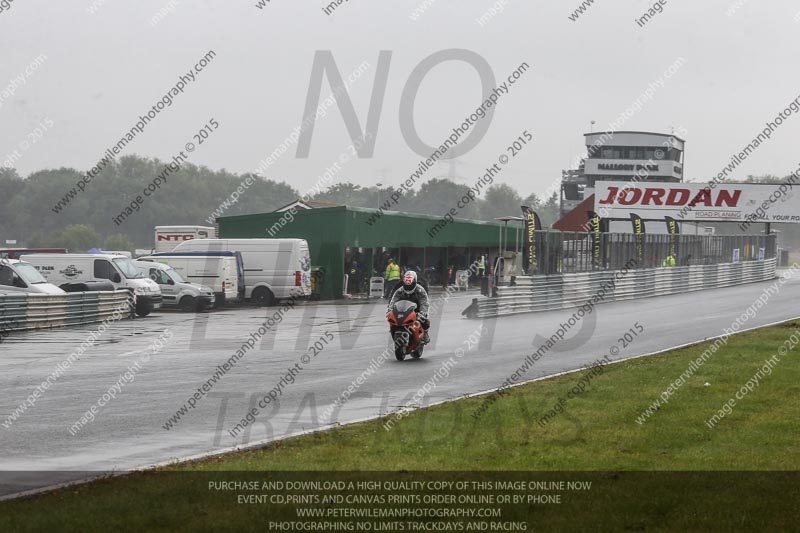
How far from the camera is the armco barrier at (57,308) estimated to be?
2481 centimetres

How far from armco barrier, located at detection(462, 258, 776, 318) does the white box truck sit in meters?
21.4

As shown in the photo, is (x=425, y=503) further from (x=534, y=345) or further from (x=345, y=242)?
(x=345, y=242)

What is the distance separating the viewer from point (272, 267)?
37625mm

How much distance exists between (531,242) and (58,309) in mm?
14972

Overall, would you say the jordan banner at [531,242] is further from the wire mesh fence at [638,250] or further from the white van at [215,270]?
the white van at [215,270]

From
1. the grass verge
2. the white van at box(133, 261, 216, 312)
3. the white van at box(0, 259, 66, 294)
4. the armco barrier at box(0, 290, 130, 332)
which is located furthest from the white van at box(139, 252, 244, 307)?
the grass verge

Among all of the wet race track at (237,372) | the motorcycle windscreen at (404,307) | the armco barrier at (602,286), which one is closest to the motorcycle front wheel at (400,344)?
the wet race track at (237,372)

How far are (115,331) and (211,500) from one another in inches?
776

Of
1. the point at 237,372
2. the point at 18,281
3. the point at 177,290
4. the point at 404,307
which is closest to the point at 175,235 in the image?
the point at 177,290

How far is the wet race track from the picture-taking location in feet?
33.3

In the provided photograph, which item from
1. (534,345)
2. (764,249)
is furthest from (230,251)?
(764,249)

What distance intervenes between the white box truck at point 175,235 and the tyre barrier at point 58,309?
20.2 m

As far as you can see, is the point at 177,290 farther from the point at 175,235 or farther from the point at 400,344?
the point at 400,344

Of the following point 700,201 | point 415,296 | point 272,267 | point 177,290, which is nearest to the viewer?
point 415,296
